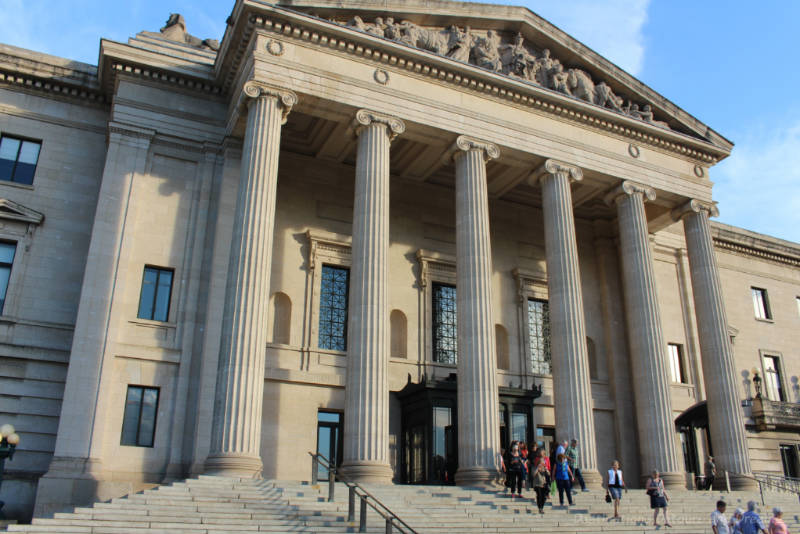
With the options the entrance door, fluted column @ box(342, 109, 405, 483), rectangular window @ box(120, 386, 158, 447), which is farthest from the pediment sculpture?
rectangular window @ box(120, 386, 158, 447)

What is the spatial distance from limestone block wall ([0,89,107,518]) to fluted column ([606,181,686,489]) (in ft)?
62.6

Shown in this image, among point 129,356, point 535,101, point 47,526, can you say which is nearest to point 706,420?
point 535,101

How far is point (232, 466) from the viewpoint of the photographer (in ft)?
58.4

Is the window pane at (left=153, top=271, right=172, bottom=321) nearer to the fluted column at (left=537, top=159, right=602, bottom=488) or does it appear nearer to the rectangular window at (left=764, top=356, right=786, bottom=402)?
the fluted column at (left=537, top=159, right=602, bottom=488)

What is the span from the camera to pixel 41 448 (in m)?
20.8

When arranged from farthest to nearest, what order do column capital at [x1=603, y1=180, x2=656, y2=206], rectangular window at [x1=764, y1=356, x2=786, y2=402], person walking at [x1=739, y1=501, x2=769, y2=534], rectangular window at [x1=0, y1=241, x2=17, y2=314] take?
rectangular window at [x1=764, y1=356, x2=786, y2=402] < column capital at [x1=603, y1=180, x2=656, y2=206] < rectangular window at [x1=0, y1=241, x2=17, y2=314] < person walking at [x1=739, y1=501, x2=769, y2=534]

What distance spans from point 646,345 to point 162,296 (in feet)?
54.8

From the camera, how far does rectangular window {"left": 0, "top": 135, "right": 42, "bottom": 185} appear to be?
23.6 m

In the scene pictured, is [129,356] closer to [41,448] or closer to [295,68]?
[41,448]

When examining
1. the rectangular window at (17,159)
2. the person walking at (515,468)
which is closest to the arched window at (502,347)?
the person walking at (515,468)

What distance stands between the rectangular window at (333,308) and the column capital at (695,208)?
45.6ft

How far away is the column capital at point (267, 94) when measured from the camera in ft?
70.7

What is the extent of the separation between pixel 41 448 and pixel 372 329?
10237mm

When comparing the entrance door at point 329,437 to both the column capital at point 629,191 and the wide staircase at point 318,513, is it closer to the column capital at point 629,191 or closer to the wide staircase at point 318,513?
the wide staircase at point 318,513
